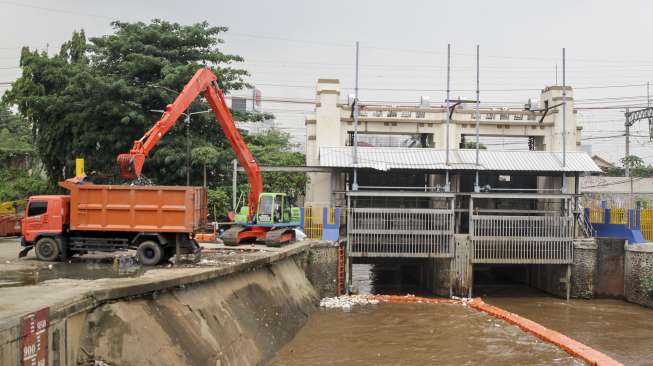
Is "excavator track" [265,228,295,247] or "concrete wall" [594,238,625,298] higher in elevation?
"excavator track" [265,228,295,247]

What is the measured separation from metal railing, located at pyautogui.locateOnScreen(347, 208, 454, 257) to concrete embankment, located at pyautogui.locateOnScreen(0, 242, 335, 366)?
333 inches

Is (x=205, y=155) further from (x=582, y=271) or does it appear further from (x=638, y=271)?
(x=638, y=271)

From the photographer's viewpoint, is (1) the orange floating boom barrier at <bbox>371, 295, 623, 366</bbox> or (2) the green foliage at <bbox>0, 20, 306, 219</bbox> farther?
(2) the green foliage at <bbox>0, 20, 306, 219</bbox>

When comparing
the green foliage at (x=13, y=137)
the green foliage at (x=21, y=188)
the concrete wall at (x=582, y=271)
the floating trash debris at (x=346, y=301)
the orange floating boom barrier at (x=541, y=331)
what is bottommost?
the floating trash debris at (x=346, y=301)

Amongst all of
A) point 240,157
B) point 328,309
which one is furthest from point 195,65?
point 328,309

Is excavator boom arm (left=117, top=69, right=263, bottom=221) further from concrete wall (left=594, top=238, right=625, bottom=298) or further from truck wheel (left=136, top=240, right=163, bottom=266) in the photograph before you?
concrete wall (left=594, top=238, right=625, bottom=298)

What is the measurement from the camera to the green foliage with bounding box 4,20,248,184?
92.0 ft

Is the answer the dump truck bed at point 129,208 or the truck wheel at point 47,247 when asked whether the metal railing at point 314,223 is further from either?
the truck wheel at point 47,247

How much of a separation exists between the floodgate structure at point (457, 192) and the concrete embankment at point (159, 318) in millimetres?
9707

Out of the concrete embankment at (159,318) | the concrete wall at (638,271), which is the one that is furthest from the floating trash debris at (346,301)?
the concrete wall at (638,271)

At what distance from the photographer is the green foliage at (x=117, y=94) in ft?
92.0

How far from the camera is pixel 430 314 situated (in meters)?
22.3

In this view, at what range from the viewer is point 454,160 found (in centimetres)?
2898

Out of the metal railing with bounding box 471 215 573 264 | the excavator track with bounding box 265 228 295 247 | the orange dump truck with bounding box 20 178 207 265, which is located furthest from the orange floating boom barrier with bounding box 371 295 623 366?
the orange dump truck with bounding box 20 178 207 265
